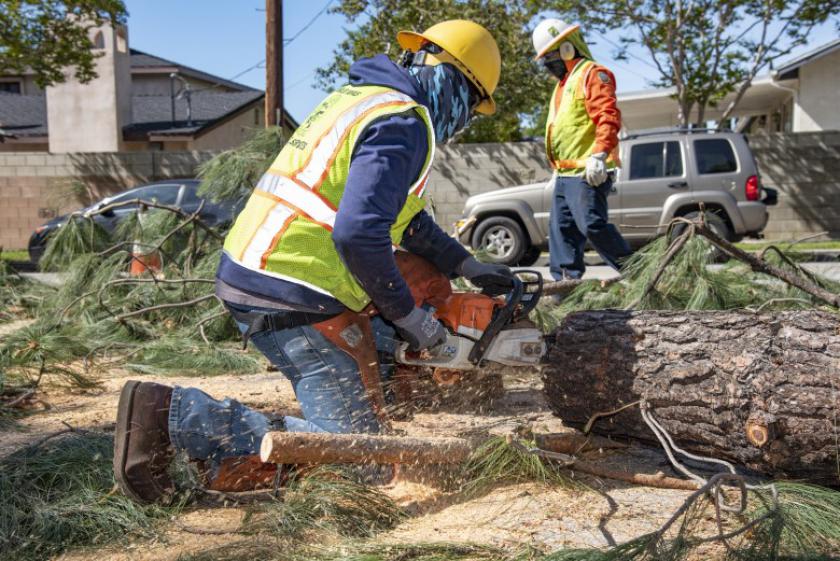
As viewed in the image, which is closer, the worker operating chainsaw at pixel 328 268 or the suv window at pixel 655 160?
the worker operating chainsaw at pixel 328 268

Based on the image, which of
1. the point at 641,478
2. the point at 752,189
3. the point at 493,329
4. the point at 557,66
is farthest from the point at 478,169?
the point at 641,478

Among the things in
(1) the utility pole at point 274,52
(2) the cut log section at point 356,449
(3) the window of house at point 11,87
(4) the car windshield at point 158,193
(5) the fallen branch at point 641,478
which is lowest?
(5) the fallen branch at point 641,478

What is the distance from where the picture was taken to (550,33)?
5414 mm

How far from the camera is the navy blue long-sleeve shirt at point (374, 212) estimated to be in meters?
2.28

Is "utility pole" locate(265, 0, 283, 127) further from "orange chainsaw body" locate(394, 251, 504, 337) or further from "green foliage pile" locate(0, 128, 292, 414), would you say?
"orange chainsaw body" locate(394, 251, 504, 337)

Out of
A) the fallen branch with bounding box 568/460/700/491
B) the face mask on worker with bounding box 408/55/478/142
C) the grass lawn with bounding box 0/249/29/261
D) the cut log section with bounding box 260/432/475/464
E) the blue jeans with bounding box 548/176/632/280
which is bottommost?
the grass lawn with bounding box 0/249/29/261

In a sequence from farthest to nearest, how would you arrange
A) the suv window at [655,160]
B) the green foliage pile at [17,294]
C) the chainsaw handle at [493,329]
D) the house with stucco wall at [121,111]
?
the house with stucco wall at [121,111]
the suv window at [655,160]
the green foliage pile at [17,294]
the chainsaw handle at [493,329]

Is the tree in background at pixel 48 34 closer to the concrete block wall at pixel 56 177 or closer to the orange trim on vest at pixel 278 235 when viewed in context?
the concrete block wall at pixel 56 177

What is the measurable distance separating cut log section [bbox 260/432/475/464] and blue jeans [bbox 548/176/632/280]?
2824mm

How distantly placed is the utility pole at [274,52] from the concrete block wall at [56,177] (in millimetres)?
6938

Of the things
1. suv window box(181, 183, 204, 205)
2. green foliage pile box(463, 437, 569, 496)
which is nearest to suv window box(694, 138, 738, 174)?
suv window box(181, 183, 204, 205)

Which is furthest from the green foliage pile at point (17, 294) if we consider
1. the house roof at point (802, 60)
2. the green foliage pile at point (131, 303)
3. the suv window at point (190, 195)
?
the house roof at point (802, 60)

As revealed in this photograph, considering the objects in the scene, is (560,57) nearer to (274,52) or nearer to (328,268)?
(328,268)

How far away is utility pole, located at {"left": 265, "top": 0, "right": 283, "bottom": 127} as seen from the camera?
8.89m
